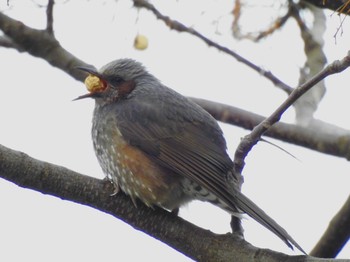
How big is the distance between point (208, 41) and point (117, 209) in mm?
2209

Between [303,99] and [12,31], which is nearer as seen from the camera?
[12,31]

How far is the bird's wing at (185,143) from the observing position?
16.1 ft

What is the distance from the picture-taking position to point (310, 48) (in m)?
6.55

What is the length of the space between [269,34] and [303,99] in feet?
2.48

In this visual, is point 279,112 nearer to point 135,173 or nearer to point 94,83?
point 135,173

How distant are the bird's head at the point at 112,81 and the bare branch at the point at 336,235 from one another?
6.58 ft

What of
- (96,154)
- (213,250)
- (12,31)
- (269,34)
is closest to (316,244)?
(213,250)

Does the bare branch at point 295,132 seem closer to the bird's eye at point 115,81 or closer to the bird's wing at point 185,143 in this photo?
the bird's wing at point 185,143

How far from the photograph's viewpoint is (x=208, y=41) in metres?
6.19

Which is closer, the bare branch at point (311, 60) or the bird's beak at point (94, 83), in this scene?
the bird's beak at point (94, 83)

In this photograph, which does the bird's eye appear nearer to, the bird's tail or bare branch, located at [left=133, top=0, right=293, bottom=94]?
bare branch, located at [left=133, top=0, right=293, bottom=94]

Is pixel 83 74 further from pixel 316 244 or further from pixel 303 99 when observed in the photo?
pixel 316 244

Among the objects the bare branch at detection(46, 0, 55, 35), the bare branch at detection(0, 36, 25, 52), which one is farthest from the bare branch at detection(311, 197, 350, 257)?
the bare branch at detection(0, 36, 25, 52)

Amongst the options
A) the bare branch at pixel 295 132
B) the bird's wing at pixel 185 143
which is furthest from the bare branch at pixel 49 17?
the bare branch at pixel 295 132
